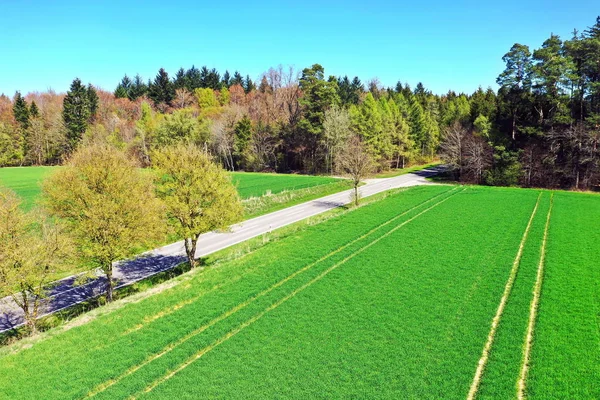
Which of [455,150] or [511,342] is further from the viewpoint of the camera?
[455,150]

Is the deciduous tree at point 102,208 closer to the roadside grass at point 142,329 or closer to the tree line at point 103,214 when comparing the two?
the tree line at point 103,214

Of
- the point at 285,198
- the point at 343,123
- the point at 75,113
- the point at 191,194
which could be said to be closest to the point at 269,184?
the point at 285,198

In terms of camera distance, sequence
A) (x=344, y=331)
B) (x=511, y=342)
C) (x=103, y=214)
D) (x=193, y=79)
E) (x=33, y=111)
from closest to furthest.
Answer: (x=511, y=342)
(x=344, y=331)
(x=103, y=214)
(x=33, y=111)
(x=193, y=79)

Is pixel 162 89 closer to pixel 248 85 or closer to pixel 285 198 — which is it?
pixel 248 85

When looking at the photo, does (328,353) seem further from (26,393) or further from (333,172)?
(333,172)

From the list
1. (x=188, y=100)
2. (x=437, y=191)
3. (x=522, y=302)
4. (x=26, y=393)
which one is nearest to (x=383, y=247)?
(x=522, y=302)

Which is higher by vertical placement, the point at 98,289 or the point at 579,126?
the point at 579,126
